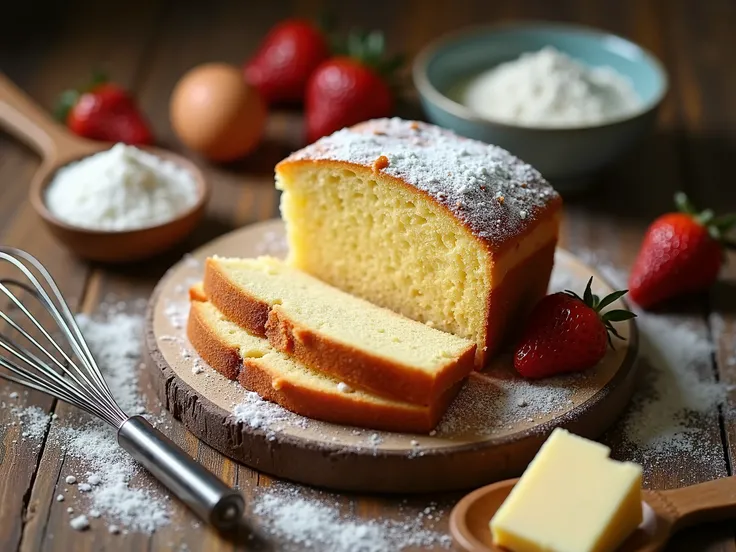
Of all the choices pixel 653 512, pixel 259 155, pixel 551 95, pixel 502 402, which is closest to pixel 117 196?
pixel 259 155

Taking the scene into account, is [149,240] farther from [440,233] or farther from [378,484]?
[378,484]

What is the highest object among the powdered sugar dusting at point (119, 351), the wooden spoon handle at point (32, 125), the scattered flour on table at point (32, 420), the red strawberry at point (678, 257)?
the wooden spoon handle at point (32, 125)

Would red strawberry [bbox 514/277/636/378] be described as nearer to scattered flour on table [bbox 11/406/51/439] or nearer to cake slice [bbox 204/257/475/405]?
cake slice [bbox 204/257/475/405]

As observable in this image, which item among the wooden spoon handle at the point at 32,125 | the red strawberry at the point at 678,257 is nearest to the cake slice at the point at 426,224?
the red strawberry at the point at 678,257

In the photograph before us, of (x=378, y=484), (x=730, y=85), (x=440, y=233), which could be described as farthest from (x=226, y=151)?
(x=730, y=85)

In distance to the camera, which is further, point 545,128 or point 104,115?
point 104,115

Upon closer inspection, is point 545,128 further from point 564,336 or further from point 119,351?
point 119,351

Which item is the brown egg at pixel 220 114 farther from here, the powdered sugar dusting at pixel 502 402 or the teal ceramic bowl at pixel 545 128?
the powdered sugar dusting at pixel 502 402
